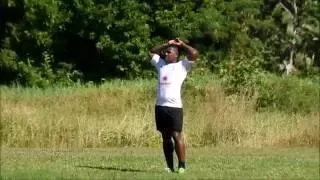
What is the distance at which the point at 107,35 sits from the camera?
34.1 metres

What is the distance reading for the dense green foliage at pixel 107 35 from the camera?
33.9 metres

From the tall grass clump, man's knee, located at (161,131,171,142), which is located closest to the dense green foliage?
the tall grass clump

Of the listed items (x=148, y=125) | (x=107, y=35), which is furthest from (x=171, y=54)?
(x=107, y=35)

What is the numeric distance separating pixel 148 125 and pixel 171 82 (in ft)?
28.4

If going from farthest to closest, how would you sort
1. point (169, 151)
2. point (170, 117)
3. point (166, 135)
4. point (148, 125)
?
point (148, 125) < point (169, 151) < point (166, 135) < point (170, 117)

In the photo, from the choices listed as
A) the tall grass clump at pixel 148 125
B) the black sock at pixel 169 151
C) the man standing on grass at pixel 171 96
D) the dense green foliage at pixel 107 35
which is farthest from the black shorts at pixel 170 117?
the dense green foliage at pixel 107 35

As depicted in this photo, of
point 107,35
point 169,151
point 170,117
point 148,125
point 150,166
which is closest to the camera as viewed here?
point 170,117

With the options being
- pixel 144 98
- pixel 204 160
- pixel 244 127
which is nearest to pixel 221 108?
pixel 244 127

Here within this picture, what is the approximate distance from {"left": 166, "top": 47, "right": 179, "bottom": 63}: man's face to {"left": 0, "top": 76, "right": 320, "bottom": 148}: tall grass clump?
26.7 feet

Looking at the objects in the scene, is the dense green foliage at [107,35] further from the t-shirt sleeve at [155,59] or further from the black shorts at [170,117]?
the black shorts at [170,117]

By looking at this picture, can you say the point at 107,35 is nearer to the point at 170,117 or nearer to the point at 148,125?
the point at 148,125

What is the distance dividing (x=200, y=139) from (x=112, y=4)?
14.2 meters

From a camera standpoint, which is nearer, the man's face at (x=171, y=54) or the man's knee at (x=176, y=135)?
the man's knee at (x=176, y=135)

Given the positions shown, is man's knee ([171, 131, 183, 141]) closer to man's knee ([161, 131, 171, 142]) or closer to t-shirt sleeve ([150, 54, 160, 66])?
man's knee ([161, 131, 171, 142])
